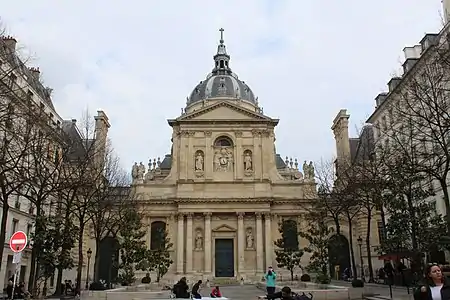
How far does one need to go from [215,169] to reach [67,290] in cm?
2357

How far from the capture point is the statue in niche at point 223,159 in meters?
53.0

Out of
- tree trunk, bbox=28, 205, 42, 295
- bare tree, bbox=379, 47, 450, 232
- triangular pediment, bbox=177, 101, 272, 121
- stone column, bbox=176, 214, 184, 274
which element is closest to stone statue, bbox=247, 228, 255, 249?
stone column, bbox=176, 214, 184, 274

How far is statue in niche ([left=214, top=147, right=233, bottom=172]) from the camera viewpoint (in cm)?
5303

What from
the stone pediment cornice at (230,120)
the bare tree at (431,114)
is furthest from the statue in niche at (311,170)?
the bare tree at (431,114)

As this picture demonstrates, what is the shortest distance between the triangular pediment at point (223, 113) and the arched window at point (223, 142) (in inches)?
91.4

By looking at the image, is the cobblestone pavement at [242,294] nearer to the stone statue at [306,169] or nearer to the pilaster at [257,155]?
the pilaster at [257,155]

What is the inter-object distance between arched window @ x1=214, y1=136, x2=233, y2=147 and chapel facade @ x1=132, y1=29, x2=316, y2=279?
0.12m

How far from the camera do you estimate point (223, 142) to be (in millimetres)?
54156

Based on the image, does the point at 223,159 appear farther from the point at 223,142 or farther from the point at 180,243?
the point at 180,243

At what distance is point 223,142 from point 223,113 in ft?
11.2

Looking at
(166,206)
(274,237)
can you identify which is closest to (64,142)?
(166,206)

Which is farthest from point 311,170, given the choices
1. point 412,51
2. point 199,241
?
point 412,51

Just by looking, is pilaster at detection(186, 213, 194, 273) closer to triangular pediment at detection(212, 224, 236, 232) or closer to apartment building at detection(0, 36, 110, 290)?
triangular pediment at detection(212, 224, 236, 232)

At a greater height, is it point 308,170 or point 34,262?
point 308,170
